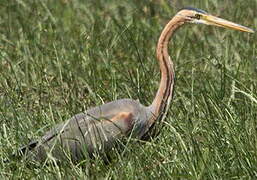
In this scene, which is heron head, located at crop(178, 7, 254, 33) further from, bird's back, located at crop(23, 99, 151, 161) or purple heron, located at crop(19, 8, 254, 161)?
bird's back, located at crop(23, 99, 151, 161)

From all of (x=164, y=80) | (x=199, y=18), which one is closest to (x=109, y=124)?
(x=164, y=80)

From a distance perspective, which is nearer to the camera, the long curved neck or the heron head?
the long curved neck

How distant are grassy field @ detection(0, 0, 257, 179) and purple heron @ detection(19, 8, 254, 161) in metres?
0.13

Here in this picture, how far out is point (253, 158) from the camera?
5043mm

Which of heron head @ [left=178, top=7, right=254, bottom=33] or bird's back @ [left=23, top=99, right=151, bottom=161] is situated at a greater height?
heron head @ [left=178, top=7, right=254, bottom=33]

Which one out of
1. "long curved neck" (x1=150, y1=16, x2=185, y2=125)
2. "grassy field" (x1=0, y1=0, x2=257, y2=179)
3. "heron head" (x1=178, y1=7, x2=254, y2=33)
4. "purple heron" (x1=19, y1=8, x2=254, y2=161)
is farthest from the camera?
"heron head" (x1=178, y1=7, x2=254, y2=33)

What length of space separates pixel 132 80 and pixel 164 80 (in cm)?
65

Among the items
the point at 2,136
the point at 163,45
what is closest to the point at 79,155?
the point at 2,136

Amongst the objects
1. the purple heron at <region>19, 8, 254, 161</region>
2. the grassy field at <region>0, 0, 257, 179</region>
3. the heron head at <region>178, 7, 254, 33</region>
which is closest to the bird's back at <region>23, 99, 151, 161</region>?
the purple heron at <region>19, 8, 254, 161</region>

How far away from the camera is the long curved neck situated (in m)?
6.07

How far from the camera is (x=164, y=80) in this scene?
20.0 ft

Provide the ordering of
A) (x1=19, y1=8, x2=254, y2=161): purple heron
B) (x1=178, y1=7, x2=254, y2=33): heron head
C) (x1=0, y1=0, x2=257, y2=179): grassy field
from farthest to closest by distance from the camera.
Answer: (x1=178, y1=7, x2=254, y2=33): heron head, (x1=19, y1=8, x2=254, y2=161): purple heron, (x1=0, y1=0, x2=257, y2=179): grassy field

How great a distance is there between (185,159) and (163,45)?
125 centimetres

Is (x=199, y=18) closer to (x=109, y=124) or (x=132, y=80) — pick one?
(x=132, y=80)
